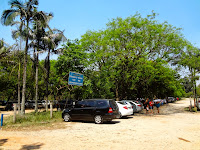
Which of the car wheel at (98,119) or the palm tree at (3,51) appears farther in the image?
the palm tree at (3,51)

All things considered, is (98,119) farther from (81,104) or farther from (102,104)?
(81,104)

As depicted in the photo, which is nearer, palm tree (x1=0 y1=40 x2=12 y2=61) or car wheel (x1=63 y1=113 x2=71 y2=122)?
car wheel (x1=63 y1=113 x2=71 y2=122)

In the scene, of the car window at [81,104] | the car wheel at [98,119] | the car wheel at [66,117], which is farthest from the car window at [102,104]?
the car wheel at [66,117]

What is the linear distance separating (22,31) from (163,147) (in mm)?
15427

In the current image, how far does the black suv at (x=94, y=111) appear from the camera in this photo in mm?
13129

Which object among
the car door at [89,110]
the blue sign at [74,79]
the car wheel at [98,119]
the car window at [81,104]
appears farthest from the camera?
the blue sign at [74,79]

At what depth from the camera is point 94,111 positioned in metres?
13.5

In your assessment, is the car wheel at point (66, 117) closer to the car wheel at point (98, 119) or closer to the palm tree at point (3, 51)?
the car wheel at point (98, 119)

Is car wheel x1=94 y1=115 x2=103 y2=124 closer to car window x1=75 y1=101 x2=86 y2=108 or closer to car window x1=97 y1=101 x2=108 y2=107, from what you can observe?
car window x1=97 y1=101 x2=108 y2=107

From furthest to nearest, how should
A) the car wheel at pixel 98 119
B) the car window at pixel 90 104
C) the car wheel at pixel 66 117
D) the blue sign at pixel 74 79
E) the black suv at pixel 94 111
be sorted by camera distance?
1. the blue sign at pixel 74 79
2. the car wheel at pixel 66 117
3. the car window at pixel 90 104
4. the car wheel at pixel 98 119
5. the black suv at pixel 94 111

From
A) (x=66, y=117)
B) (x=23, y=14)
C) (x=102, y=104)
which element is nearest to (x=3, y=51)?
(x=23, y=14)

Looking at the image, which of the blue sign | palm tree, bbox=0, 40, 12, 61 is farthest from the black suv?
palm tree, bbox=0, 40, 12, 61

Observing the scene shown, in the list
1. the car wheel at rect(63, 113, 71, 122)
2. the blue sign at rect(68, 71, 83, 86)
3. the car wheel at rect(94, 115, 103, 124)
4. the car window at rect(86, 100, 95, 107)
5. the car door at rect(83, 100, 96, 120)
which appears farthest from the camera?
the blue sign at rect(68, 71, 83, 86)

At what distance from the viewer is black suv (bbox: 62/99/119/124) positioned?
43.1 feet
